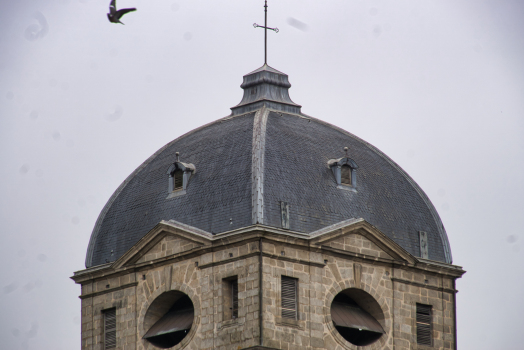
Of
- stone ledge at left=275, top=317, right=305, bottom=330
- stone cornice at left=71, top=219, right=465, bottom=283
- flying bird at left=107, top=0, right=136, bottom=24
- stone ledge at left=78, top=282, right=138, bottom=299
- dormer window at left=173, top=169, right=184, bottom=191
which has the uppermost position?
dormer window at left=173, top=169, right=184, bottom=191

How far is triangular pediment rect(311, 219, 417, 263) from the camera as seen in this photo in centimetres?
8431

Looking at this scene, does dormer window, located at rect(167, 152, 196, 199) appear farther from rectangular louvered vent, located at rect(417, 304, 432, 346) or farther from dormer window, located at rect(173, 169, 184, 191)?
rectangular louvered vent, located at rect(417, 304, 432, 346)

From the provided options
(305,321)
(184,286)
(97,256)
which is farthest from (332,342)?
(97,256)

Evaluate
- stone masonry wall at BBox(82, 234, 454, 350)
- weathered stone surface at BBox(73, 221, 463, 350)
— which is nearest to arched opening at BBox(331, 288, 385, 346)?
weathered stone surface at BBox(73, 221, 463, 350)

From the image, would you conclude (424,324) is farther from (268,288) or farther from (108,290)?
(108,290)

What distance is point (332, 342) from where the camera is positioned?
83.3 m

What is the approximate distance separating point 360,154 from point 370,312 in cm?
860

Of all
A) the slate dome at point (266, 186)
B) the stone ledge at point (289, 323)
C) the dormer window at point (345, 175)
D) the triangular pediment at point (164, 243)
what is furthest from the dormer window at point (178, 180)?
the stone ledge at point (289, 323)

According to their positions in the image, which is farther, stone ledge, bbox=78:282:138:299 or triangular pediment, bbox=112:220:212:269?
stone ledge, bbox=78:282:138:299

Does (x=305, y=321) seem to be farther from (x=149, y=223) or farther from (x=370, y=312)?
(x=149, y=223)

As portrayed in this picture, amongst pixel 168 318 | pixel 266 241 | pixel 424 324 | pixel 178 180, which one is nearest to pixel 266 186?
pixel 266 241

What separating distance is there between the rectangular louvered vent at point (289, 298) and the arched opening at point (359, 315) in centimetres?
267

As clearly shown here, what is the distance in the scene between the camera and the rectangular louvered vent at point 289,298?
8256cm

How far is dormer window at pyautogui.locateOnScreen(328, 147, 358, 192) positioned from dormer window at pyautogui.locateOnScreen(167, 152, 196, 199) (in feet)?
22.3
